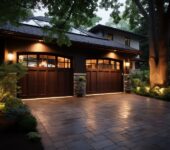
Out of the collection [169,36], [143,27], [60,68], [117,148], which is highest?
[143,27]

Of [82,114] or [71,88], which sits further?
[71,88]

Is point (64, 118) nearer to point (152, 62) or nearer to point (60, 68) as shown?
point (60, 68)

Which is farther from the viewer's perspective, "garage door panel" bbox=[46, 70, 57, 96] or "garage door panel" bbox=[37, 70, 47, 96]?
"garage door panel" bbox=[46, 70, 57, 96]

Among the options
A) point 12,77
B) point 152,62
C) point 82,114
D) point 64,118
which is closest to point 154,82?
point 152,62

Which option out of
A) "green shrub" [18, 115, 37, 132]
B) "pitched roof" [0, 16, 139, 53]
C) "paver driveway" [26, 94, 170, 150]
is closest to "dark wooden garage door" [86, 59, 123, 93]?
"pitched roof" [0, 16, 139, 53]

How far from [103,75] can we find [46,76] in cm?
374

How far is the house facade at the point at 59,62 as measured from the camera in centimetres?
820

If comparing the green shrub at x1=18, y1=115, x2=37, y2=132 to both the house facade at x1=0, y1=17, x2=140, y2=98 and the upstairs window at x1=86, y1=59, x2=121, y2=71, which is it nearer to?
the house facade at x1=0, y1=17, x2=140, y2=98

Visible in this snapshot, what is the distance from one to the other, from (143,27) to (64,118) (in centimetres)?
1970

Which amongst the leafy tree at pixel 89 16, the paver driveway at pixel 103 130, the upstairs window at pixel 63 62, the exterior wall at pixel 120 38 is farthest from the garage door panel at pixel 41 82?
the exterior wall at pixel 120 38

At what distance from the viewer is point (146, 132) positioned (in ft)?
13.7

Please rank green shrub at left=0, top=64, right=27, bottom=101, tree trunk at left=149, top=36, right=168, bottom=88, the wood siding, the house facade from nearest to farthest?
green shrub at left=0, top=64, right=27, bottom=101, the house facade, the wood siding, tree trunk at left=149, top=36, right=168, bottom=88

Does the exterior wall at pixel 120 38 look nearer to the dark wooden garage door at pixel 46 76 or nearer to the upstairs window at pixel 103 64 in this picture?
the upstairs window at pixel 103 64

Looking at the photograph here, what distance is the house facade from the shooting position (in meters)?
8.20
